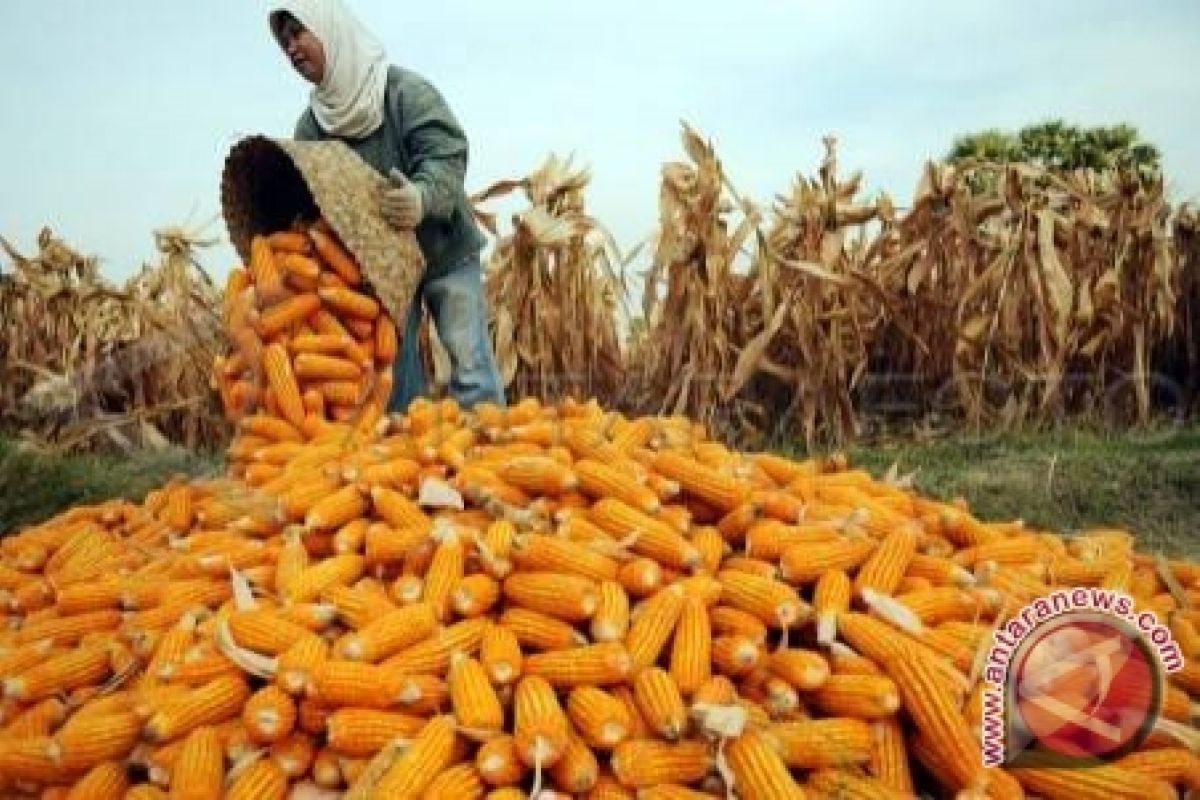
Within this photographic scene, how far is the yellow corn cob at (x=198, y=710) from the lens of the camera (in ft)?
9.55

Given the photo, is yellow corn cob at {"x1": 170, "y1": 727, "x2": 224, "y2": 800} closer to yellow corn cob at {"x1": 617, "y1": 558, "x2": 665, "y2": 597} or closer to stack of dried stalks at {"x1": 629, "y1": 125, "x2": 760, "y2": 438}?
yellow corn cob at {"x1": 617, "y1": 558, "x2": 665, "y2": 597}

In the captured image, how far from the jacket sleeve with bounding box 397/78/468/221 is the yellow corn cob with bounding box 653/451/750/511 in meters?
2.38

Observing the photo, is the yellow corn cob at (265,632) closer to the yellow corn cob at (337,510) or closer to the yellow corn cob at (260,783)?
the yellow corn cob at (260,783)

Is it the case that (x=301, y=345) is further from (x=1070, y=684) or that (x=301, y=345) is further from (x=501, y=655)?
(x=1070, y=684)

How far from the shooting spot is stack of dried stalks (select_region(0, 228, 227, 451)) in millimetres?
11008

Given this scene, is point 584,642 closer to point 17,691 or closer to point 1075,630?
point 1075,630

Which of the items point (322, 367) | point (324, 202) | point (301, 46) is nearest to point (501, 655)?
point (322, 367)

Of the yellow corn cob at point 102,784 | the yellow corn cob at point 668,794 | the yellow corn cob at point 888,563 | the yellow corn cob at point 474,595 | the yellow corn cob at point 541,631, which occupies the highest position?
the yellow corn cob at point 888,563

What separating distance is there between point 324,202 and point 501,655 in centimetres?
267

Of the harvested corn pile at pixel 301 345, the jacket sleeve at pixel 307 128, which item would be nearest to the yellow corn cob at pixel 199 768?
the harvested corn pile at pixel 301 345

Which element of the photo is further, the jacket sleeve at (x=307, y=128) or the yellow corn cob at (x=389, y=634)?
the jacket sleeve at (x=307, y=128)

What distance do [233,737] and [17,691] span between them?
0.93 meters

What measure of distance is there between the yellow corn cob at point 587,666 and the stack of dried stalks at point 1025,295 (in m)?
6.95

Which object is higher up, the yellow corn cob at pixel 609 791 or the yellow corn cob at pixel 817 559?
the yellow corn cob at pixel 817 559
